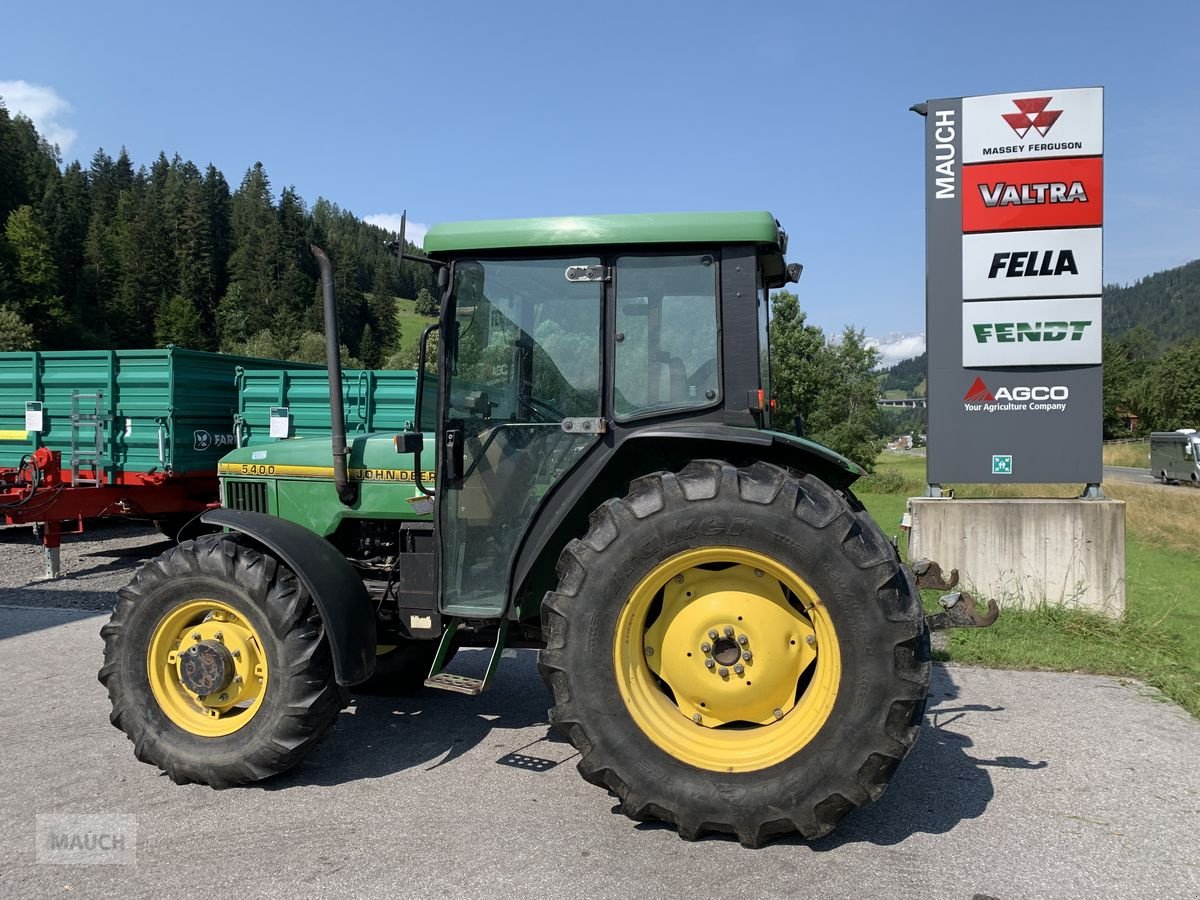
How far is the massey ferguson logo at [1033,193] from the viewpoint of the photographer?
7031 mm

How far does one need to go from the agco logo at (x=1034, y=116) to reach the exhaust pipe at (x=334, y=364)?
6.20m

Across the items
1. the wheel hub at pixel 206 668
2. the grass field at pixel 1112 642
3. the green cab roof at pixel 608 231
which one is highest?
the green cab roof at pixel 608 231

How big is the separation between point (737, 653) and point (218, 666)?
2.26 meters

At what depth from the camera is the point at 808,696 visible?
10.4 ft

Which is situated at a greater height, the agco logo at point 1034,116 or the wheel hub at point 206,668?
the agco logo at point 1034,116

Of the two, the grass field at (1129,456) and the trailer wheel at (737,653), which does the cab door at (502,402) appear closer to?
the trailer wheel at (737,653)

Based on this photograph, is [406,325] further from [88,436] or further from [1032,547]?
[1032,547]

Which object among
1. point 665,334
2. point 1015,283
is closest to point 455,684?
point 665,334

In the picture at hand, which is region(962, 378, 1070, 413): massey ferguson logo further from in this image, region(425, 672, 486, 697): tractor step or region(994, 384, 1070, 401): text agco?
region(425, 672, 486, 697): tractor step

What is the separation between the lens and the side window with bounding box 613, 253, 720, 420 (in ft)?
11.3

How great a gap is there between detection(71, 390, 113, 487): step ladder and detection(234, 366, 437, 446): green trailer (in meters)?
1.61

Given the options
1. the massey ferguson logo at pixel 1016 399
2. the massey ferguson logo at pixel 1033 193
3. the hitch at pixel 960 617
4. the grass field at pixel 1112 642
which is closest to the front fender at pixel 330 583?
the hitch at pixel 960 617

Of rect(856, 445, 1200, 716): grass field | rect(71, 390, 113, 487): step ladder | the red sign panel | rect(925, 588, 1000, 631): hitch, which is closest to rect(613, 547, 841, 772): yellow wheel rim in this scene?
rect(925, 588, 1000, 631): hitch

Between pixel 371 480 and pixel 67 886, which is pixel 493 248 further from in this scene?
pixel 67 886
